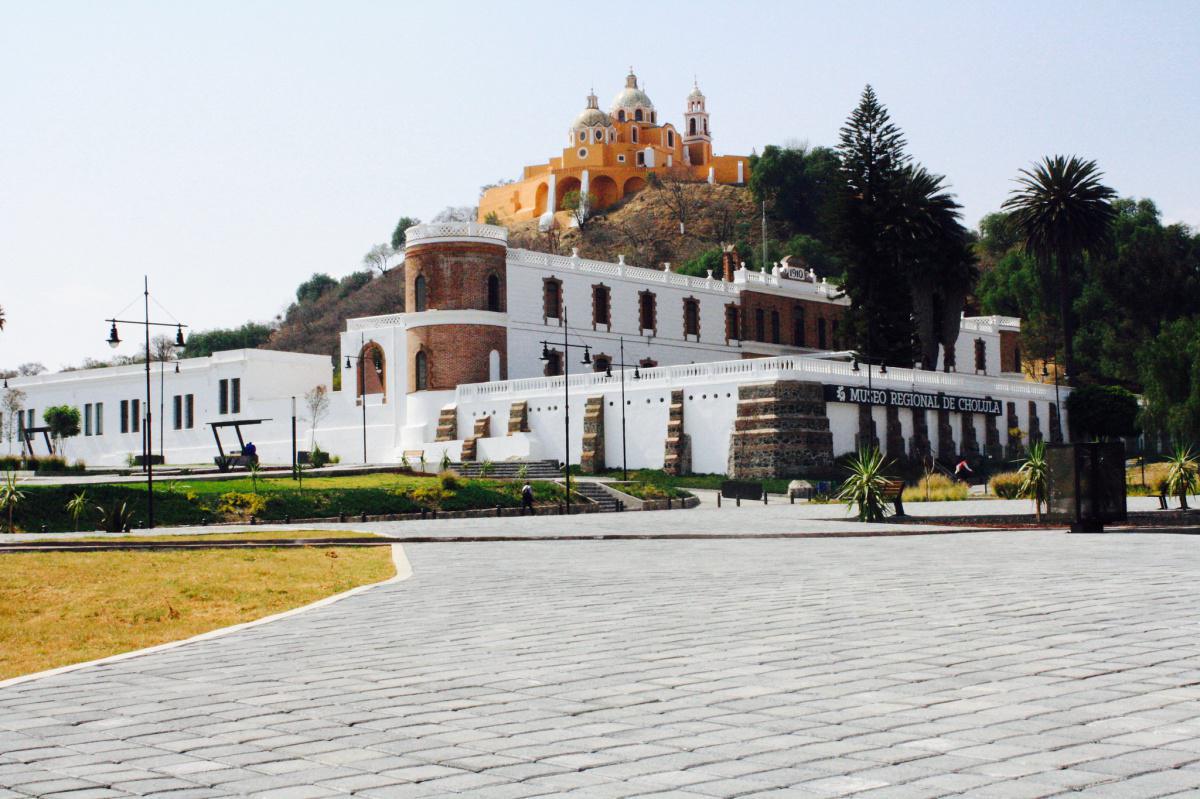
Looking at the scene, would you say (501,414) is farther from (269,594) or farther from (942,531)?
(269,594)

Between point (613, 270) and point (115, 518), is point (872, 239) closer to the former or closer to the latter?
point (613, 270)

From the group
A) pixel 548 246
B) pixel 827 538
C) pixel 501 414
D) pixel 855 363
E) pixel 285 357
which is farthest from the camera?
pixel 548 246

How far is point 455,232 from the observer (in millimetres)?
60875

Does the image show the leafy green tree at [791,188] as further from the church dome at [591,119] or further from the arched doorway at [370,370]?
the arched doorway at [370,370]

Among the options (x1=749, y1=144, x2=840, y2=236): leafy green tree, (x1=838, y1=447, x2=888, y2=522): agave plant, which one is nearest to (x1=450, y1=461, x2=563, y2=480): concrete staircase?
(x1=838, y1=447, x2=888, y2=522): agave plant

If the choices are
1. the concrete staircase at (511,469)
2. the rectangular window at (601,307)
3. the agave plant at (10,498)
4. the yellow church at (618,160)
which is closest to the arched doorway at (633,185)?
the yellow church at (618,160)

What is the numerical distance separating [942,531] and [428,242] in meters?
41.1

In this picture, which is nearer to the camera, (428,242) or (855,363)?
(855,363)

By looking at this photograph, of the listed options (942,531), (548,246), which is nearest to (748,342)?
(942,531)

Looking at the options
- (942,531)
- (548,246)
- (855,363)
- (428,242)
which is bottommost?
(942,531)

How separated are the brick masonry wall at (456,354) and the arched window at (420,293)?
5.54 ft

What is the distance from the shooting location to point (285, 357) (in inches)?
2724

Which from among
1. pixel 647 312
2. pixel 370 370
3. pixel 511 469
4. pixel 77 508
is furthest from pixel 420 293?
pixel 77 508

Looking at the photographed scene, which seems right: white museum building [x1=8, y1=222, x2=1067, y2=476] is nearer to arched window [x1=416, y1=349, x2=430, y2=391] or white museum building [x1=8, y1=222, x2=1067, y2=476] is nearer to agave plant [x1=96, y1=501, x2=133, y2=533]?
arched window [x1=416, y1=349, x2=430, y2=391]
